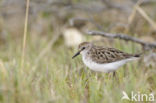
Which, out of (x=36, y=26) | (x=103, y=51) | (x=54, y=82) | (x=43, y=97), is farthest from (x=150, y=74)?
(x=36, y=26)

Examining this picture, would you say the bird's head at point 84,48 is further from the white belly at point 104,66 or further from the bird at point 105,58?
the white belly at point 104,66

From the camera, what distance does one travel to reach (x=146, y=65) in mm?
7234

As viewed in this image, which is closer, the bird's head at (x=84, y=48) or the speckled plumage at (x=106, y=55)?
the speckled plumage at (x=106, y=55)

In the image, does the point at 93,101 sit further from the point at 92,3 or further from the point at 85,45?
the point at 92,3

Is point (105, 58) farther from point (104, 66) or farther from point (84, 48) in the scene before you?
point (84, 48)

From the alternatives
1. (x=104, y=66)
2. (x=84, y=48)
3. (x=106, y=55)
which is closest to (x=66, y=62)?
(x=84, y=48)

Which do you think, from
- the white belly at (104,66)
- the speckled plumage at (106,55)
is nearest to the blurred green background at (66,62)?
the white belly at (104,66)

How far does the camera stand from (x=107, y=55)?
595cm

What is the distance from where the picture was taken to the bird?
5.73 meters

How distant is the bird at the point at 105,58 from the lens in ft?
18.8

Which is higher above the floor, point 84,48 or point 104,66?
point 84,48

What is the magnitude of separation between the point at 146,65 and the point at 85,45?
156 cm

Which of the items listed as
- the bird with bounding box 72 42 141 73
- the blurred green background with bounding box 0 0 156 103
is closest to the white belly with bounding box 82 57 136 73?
the bird with bounding box 72 42 141 73

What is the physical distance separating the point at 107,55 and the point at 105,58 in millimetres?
60
